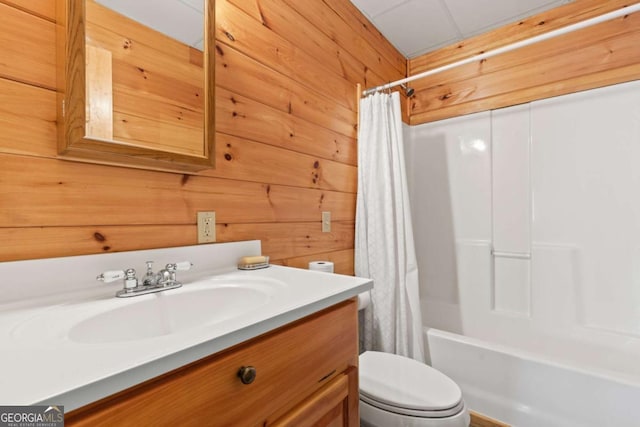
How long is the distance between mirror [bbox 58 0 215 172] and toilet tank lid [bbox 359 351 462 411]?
3.36ft

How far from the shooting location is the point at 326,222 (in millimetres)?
1602

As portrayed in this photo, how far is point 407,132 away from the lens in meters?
2.37

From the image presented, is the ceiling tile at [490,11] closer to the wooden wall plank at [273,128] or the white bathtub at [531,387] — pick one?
the wooden wall plank at [273,128]

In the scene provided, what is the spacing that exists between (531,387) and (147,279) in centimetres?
172

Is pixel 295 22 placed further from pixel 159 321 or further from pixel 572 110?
pixel 572 110

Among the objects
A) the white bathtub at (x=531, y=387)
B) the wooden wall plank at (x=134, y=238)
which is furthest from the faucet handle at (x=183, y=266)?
the white bathtub at (x=531, y=387)

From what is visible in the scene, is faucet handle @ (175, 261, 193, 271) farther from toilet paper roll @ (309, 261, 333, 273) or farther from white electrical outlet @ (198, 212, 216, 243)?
toilet paper roll @ (309, 261, 333, 273)

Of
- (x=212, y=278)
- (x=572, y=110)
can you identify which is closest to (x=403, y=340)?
(x=212, y=278)

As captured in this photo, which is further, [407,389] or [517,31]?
[517,31]

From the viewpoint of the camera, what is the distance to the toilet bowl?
1035 millimetres

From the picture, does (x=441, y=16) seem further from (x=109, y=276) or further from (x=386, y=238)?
(x=109, y=276)

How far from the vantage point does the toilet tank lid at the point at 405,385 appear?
1.07m

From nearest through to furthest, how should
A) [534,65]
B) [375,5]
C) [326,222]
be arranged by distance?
1. [326,222]
2. [375,5]
3. [534,65]

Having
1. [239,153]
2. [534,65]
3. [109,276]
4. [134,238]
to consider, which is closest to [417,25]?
[534,65]
